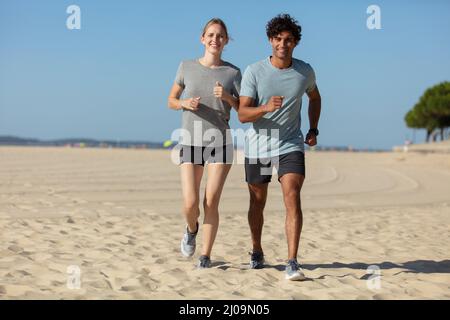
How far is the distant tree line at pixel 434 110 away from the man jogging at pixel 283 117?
61765 mm

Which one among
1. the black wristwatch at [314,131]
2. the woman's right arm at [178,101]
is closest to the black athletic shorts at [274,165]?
the black wristwatch at [314,131]

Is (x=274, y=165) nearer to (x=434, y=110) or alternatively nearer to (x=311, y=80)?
(x=311, y=80)

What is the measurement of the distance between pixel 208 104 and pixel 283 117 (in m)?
0.68

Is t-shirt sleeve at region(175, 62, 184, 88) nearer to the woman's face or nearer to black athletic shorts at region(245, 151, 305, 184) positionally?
the woman's face

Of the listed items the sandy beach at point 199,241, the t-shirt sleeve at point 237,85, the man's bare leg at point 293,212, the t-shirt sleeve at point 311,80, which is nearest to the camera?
the sandy beach at point 199,241

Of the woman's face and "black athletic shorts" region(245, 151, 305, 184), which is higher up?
the woman's face

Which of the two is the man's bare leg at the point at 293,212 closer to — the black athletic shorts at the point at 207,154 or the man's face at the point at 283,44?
the black athletic shorts at the point at 207,154

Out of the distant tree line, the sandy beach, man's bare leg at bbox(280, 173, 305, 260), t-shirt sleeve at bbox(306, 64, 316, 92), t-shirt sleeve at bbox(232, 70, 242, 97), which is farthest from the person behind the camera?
the distant tree line

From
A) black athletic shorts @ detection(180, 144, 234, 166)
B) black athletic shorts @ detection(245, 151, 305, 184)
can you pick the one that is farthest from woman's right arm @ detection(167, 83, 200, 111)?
black athletic shorts @ detection(245, 151, 305, 184)

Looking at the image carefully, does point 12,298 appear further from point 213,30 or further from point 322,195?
point 322,195

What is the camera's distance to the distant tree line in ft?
207

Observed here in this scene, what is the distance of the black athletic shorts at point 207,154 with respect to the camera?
17.6 ft

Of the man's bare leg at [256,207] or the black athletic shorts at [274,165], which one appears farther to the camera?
the man's bare leg at [256,207]

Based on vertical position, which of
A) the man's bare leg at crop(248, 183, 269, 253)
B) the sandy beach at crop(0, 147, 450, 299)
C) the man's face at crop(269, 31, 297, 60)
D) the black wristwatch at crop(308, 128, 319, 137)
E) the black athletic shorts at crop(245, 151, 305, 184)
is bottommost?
the sandy beach at crop(0, 147, 450, 299)
